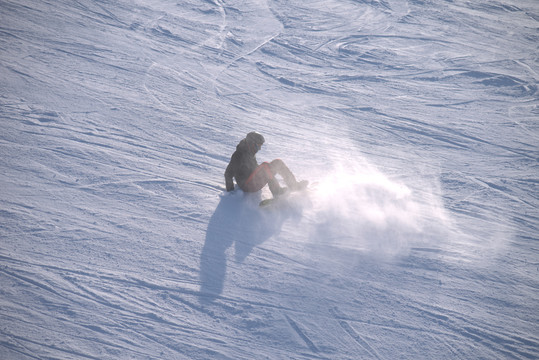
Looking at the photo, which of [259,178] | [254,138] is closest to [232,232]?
[259,178]

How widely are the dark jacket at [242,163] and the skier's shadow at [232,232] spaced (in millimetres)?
308

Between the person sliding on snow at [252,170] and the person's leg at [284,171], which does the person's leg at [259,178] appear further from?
the person's leg at [284,171]

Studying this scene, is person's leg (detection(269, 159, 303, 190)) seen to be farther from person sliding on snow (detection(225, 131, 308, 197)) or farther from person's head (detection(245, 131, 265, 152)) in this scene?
person's head (detection(245, 131, 265, 152))

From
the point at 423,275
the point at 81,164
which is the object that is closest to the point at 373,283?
the point at 423,275

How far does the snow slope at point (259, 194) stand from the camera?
4020 mm

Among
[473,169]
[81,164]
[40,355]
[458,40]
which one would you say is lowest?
[40,355]

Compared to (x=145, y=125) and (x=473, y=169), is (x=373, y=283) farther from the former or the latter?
(x=145, y=125)

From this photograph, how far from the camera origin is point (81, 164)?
19.2ft

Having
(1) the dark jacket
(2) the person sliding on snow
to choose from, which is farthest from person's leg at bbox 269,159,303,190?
(1) the dark jacket

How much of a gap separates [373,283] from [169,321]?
2239mm

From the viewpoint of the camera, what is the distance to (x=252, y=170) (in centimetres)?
528

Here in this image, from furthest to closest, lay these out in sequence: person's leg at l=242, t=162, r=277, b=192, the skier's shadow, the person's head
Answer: person's leg at l=242, t=162, r=277, b=192 → the person's head → the skier's shadow

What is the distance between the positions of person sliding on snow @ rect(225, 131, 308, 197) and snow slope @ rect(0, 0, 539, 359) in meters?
0.26

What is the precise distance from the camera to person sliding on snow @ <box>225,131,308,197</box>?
16.8 ft
